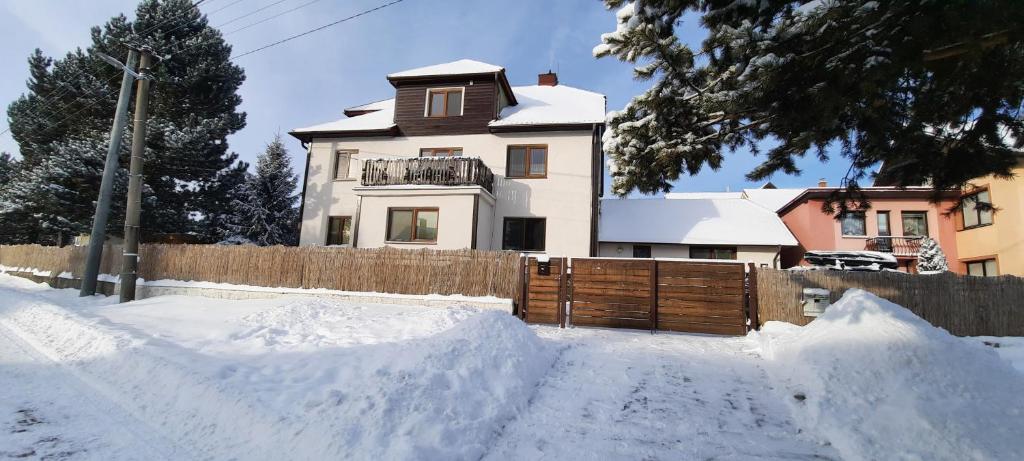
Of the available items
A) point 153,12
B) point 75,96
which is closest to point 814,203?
point 153,12

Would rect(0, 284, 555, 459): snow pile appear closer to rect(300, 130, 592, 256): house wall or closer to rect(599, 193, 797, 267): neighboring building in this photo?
rect(300, 130, 592, 256): house wall

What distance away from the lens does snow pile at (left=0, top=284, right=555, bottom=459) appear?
141 inches

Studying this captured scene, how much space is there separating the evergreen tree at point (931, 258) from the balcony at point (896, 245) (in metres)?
2.21

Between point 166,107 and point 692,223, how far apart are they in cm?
2822

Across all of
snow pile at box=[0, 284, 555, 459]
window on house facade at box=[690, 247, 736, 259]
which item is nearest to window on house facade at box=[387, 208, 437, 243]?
snow pile at box=[0, 284, 555, 459]

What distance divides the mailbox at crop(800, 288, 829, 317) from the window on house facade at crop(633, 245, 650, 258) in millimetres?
10487

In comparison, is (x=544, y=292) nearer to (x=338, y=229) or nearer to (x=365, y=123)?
(x=338, y=229)

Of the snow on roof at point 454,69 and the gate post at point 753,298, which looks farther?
the snow on roof at point 454,69

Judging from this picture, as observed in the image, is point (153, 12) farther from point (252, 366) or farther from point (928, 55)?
point (928, 55)

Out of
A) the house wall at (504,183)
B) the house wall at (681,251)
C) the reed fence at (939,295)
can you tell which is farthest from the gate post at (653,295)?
the house wall at (681,251)

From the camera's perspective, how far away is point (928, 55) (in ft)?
9.22

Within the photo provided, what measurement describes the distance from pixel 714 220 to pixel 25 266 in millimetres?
34161

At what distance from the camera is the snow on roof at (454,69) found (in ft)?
58.2

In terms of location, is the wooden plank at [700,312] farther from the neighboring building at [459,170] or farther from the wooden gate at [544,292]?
the neighboring building at [459,170]
